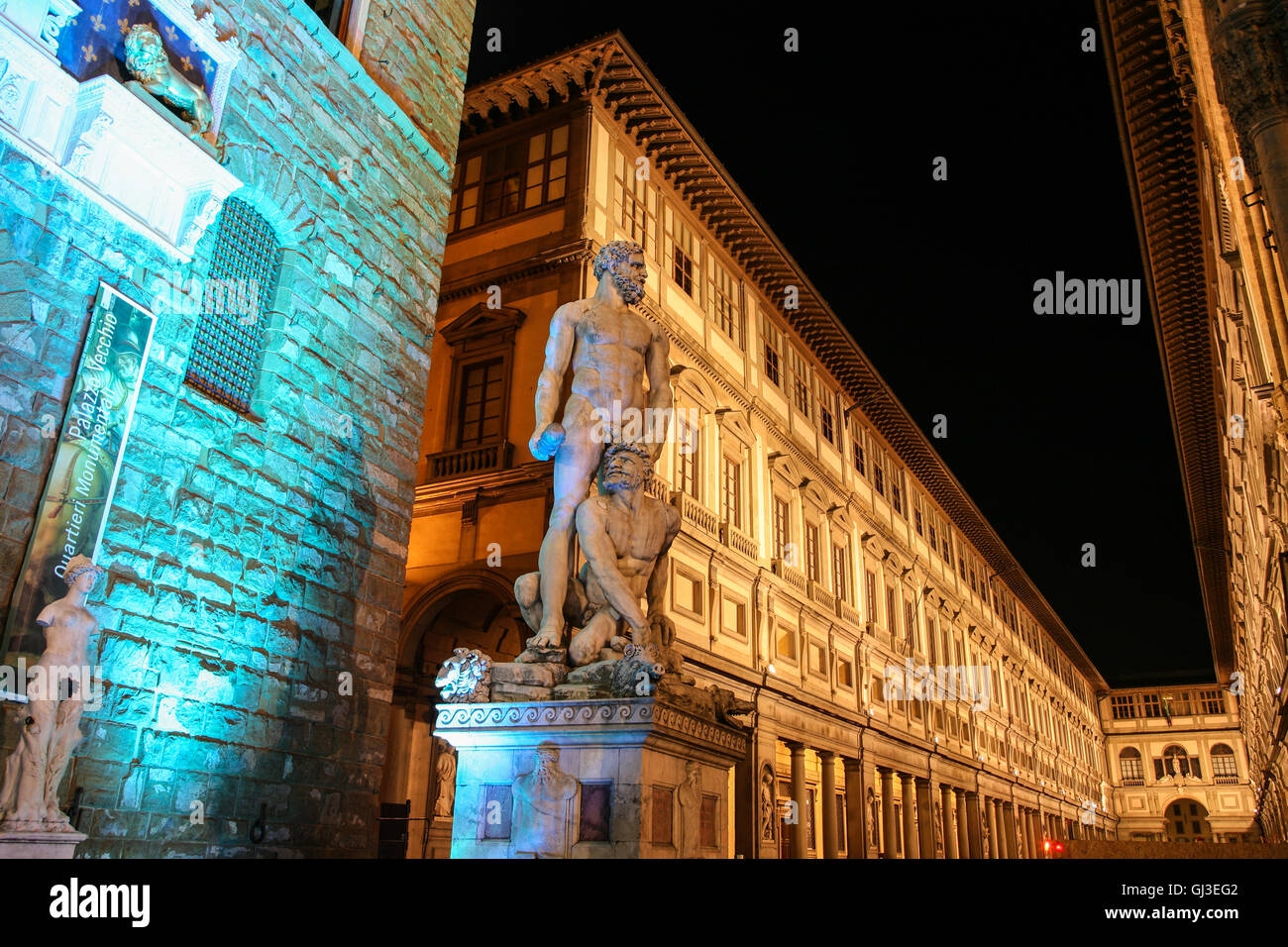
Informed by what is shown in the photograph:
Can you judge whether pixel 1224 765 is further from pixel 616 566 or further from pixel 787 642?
pixel 616 566

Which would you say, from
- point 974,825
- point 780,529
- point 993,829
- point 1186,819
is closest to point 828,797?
point 780,529

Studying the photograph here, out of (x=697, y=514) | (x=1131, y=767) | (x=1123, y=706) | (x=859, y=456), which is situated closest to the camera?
(x=697, y=514)

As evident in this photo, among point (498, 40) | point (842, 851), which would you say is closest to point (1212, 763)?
point (842, 851)

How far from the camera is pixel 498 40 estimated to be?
58.9 ft

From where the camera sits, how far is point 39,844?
579cm

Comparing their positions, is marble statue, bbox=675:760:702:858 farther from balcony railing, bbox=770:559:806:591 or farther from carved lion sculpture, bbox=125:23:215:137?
balcony railing, bbox=770:559:806:591

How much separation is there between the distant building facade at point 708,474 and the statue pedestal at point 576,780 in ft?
32.7

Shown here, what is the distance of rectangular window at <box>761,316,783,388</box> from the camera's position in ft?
80.8

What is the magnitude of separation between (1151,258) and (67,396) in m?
22.8

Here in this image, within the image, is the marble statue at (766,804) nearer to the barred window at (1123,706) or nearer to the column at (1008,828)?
the column at (1008,828)

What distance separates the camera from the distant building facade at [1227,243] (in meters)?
10.1

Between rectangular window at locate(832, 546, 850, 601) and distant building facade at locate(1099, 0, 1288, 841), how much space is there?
32.9 feet

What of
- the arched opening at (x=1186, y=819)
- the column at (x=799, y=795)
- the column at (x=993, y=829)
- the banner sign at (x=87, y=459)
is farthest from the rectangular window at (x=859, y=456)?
the arched opening at (x=1186, y=819)

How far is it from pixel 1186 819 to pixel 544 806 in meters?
76.3
